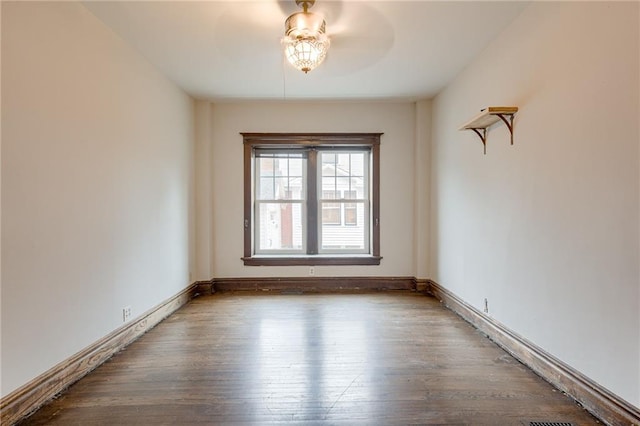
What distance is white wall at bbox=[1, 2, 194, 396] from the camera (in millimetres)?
1880

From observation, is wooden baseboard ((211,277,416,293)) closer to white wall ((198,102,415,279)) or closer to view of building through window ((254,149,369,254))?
white wall ((198,102,415,279))

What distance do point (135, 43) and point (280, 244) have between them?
2933mm

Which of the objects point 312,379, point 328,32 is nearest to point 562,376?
point 312,379

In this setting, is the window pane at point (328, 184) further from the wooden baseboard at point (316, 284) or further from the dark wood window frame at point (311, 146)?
the wooden baseboard at point (316, 284)

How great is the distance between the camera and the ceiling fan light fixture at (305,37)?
2.39m

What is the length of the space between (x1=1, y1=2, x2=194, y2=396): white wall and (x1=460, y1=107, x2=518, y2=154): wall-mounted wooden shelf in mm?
3012

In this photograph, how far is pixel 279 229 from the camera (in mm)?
4855

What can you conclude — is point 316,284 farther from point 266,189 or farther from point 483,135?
point 483,135

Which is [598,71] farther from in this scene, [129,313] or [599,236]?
[129,313]

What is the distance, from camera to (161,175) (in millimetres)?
3559

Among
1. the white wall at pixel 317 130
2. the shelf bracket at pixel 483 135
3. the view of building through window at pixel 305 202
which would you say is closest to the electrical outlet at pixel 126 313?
the white wall at pixel 317 130

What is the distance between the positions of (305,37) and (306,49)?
0.26 feet

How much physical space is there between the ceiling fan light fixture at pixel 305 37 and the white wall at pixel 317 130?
6.93 feet

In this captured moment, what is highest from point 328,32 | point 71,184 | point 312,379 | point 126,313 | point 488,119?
point 328,32
